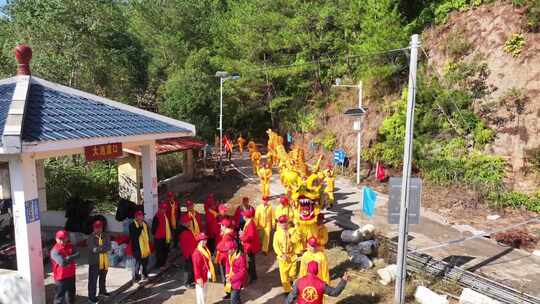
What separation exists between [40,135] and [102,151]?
1.61 m

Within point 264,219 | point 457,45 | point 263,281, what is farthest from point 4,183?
point 457,45

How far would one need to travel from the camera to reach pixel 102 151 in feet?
25.8

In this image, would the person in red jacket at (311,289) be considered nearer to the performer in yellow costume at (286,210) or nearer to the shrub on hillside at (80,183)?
the performer in yellow costume at (286,210)

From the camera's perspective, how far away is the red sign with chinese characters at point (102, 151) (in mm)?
7563

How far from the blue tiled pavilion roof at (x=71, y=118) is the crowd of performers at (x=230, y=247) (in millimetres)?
1590

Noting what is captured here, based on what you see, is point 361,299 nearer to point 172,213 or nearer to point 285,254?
point 285,254

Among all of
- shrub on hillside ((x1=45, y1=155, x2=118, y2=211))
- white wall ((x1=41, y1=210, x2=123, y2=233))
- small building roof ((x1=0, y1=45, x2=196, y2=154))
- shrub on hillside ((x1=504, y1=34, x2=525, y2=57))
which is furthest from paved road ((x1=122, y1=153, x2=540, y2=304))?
shrub on hillside ((x1=504, y1=34, x2=525, y2=57))

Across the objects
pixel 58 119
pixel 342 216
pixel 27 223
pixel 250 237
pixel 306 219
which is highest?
pixel 58 119

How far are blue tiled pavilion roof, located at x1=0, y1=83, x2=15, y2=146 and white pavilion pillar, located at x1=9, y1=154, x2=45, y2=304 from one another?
2.17 feet

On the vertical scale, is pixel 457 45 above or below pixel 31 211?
above

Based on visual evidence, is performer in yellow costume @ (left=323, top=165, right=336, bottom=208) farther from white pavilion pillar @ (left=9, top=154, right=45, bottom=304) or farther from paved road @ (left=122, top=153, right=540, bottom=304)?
white pavilion pillar @ (left=9, top=154, right=45, bottom=304)

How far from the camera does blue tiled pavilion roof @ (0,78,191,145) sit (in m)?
6.59

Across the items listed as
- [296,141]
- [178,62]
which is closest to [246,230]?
[296,141]

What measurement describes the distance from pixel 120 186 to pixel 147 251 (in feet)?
20.3
